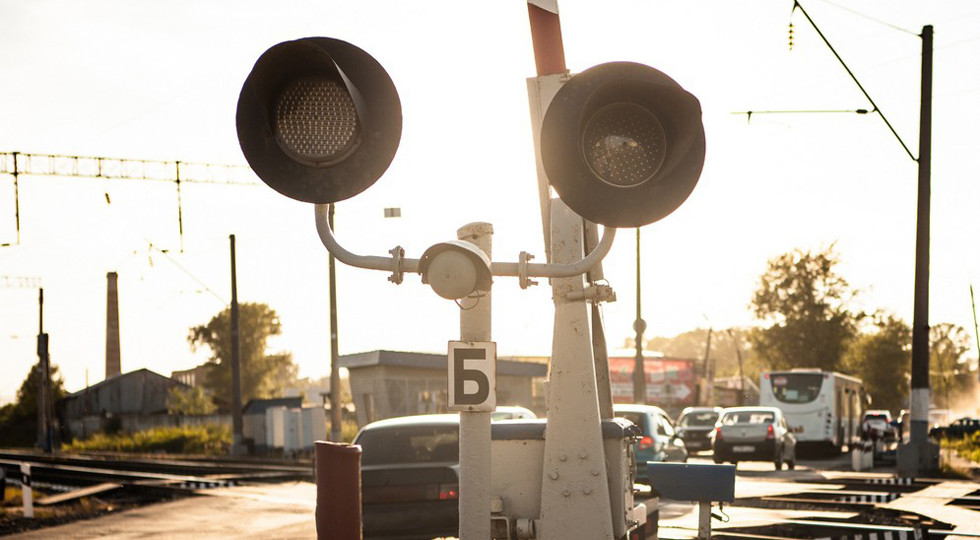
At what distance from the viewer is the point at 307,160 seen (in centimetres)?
442

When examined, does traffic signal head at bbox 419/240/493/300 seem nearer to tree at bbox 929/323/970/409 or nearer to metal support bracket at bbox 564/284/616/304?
metal support bracket at bbox 564/284/616/304

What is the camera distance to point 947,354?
155750 millimetres

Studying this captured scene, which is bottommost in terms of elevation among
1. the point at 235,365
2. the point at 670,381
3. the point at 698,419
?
the point at 670,381

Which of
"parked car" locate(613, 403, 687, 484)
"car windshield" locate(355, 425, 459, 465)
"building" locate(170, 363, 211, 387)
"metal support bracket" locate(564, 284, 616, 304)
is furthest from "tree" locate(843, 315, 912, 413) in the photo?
"metal support bracket" locate(564, 284, 616, 304)

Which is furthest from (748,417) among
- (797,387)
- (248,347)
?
(248,347)

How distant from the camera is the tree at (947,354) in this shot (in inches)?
5395

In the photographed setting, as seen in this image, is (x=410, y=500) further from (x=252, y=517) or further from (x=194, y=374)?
(x=194, y=374)

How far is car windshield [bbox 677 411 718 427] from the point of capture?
43250 mm

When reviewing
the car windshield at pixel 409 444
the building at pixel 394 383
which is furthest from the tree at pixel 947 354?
the car windshield at pixel 409 444

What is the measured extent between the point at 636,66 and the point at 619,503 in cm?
326

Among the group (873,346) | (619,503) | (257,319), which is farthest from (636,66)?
(257,319)

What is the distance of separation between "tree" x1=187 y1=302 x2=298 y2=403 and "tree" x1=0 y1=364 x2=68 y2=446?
21.5 metres

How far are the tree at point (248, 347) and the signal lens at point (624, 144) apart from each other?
108m

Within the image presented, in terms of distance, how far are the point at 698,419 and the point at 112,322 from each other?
59.6m
